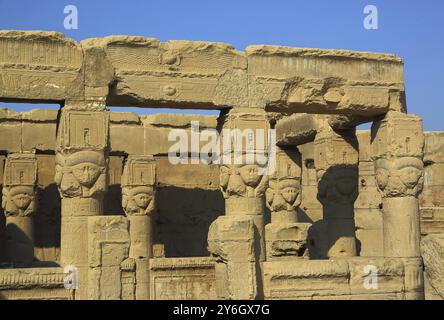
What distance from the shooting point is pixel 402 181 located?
12.3 meters

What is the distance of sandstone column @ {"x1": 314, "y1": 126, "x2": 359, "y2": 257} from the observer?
1436cm

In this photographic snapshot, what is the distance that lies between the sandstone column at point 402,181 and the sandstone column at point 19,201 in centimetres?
723

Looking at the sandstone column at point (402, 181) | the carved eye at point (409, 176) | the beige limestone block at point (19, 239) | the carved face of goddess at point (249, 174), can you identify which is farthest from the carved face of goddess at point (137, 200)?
the carved eye at point (409, 176)

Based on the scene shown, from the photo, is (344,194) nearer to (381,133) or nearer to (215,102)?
(381,133)

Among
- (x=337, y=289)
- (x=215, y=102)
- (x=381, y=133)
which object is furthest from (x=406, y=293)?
(x=215, y=102)

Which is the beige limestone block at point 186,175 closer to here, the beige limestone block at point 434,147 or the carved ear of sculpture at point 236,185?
the beige limestone block at point 434,147

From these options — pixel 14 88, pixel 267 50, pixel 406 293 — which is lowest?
pixel 406 293

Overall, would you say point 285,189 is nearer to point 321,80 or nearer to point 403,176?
A: point 403,176

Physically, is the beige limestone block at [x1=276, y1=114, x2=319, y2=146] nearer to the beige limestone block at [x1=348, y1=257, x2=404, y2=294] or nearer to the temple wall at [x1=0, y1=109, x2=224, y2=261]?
the temple wall at [x1=0, y1=109, x2=224, y2=261]

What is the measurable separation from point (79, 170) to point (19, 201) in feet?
16.9

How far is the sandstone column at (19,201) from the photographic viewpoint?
1554 cm

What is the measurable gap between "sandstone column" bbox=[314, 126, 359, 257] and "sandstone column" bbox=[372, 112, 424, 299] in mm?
1764

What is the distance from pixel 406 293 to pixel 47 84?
20.6ft

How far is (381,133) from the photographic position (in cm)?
1269
